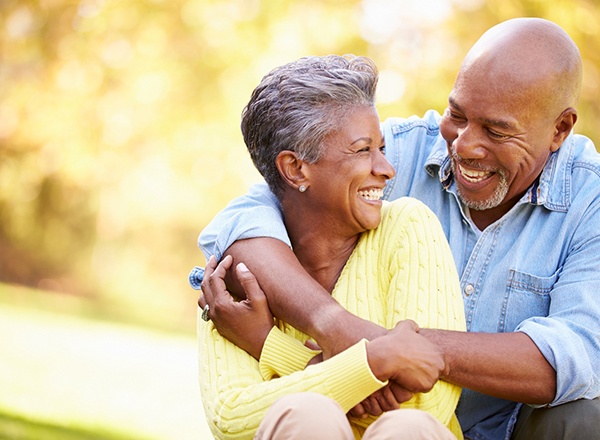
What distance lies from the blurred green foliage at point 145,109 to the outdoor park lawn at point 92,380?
2.41 m

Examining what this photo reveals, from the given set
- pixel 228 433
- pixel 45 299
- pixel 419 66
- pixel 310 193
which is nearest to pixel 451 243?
pixel 310 193

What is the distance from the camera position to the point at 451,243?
327cm

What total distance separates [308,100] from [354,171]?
0.86ft

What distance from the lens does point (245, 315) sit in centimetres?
269

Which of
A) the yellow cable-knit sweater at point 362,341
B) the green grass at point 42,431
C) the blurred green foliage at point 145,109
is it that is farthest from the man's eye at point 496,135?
the blurred green foliage at point 145,109

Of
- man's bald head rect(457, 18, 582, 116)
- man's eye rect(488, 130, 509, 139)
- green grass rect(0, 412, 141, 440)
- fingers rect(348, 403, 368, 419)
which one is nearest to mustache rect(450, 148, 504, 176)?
man's eye rect(488, 130, 509, 139)

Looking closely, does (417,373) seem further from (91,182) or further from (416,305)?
(91,182)

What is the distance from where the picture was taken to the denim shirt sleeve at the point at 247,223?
2811 mm

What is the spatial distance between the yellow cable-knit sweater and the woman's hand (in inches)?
1.4

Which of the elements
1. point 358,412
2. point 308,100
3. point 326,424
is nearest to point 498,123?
point 308,100

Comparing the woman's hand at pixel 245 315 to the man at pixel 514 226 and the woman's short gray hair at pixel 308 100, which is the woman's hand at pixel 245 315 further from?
the woman's short gray hair at pixel 308 100

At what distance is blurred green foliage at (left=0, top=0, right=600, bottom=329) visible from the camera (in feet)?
38.1

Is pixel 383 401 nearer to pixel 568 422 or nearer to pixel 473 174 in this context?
pixel 568 422

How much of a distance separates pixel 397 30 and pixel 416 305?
30.8 ft
